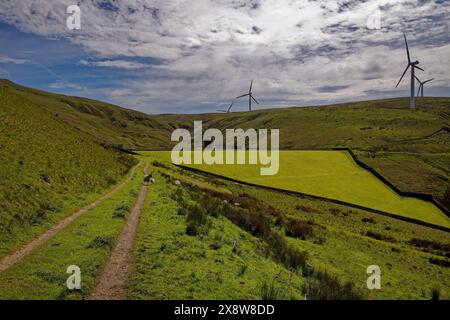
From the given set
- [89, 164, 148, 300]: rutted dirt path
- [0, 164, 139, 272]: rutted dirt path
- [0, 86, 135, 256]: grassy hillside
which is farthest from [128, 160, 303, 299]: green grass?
[0, 86, 135, 256]: grassy hillside

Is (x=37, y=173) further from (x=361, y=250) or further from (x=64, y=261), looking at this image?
(x=361, y=250)

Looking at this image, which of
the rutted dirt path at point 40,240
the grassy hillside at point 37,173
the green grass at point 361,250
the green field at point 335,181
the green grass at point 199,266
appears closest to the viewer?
the green grass at point 199,266

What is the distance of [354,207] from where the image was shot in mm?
52781

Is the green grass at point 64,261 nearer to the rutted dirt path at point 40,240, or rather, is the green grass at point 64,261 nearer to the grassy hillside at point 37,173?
the rutted dirt path at point 40,240

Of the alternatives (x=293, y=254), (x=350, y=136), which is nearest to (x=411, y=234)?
(x=293, y=254)

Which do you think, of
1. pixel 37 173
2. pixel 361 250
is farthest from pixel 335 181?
pixel 37 173

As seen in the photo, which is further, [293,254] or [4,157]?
[4,157]

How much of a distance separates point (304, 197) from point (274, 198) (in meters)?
6.88

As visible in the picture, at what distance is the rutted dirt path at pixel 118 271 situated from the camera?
11.5 metres

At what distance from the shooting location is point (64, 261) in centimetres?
1444

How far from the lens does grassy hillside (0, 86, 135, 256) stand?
19531 millimetres

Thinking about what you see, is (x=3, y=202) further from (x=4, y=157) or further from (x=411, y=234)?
(x=411, y=234)

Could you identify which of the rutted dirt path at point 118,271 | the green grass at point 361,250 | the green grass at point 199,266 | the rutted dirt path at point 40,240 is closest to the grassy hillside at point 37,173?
the rutted dirt path at point 40,240

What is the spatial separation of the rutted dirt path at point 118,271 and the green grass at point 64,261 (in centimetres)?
30
